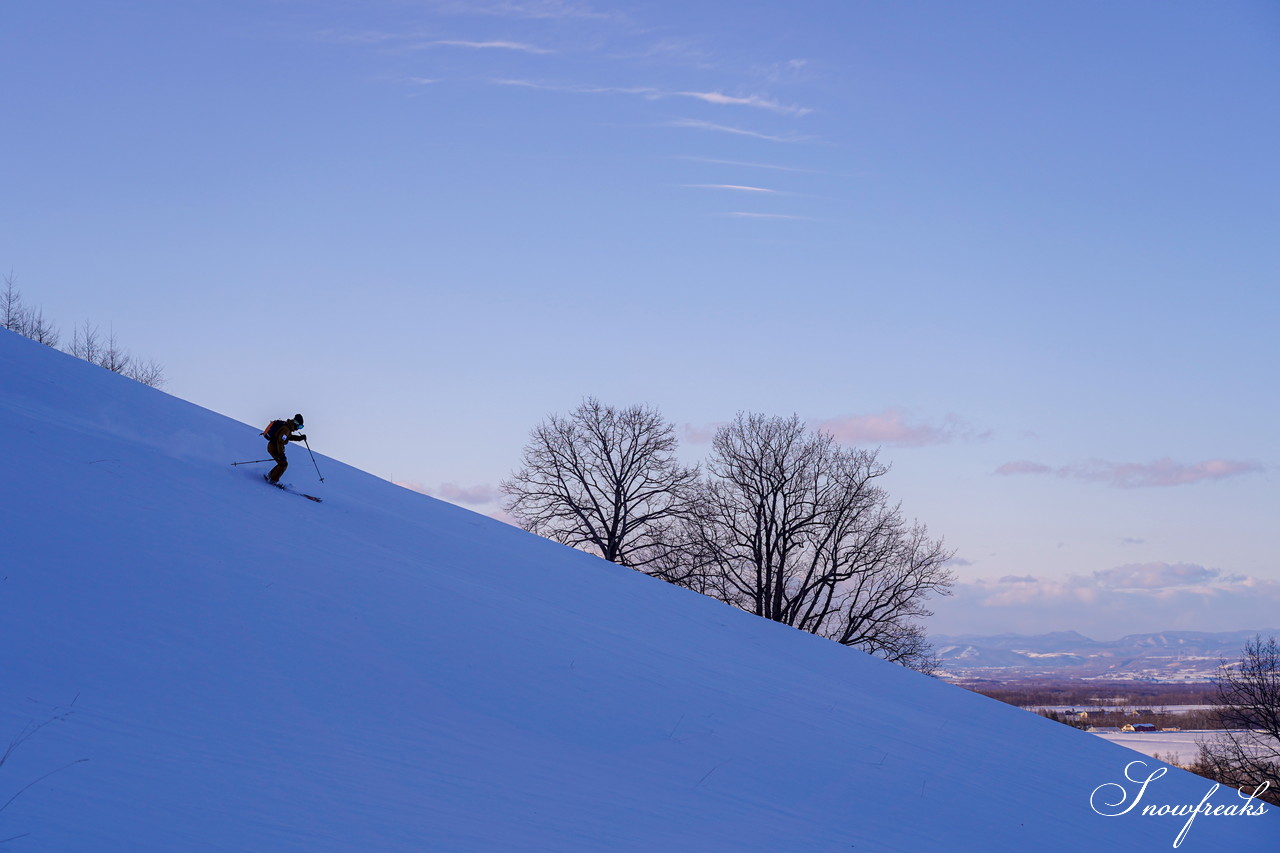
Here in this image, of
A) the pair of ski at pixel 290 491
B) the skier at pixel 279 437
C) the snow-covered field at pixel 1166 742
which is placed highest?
Result: the skier at pixel 279 437

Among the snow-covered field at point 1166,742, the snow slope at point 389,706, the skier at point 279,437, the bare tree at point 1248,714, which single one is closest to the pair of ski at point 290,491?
the skier at point 279,437

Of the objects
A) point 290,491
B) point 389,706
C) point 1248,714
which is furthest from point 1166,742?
point 389,706

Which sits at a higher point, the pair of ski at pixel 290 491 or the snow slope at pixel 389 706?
the pair of ski at pixel 290 491

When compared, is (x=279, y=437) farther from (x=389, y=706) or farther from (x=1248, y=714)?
(x=1248, y=714)

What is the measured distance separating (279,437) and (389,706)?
23.4 ft

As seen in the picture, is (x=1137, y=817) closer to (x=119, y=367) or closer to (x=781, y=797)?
(x=781, y=797)

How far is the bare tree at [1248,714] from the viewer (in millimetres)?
29453

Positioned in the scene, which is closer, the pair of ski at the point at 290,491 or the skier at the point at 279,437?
the skier at the point at 279,437

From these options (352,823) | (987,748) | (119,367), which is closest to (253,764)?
(352,823)

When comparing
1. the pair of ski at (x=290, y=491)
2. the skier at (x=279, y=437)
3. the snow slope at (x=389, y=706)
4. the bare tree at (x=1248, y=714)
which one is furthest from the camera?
the bare tree at (x=1248, y=714)

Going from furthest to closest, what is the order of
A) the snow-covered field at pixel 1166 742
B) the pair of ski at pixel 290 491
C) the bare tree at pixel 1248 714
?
the snow-covered field at pixel 1166 742
the bare tree at pixel 1248 714
the pair of ski at pixel 290 491

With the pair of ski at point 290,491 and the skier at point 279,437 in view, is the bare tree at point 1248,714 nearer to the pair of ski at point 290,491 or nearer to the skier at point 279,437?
the pair of ski at point 290,491

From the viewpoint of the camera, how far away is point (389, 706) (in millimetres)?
7043

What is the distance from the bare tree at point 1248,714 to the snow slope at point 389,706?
2058 centimetres
